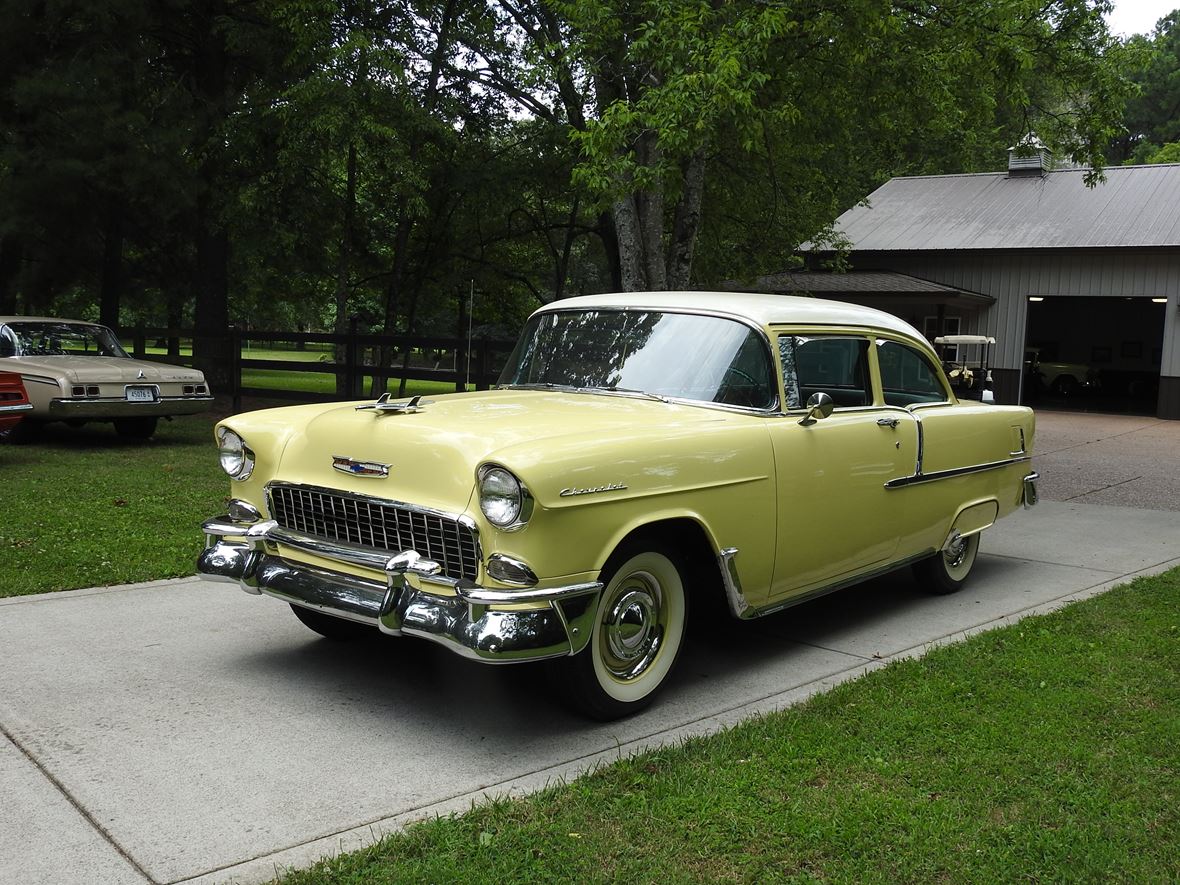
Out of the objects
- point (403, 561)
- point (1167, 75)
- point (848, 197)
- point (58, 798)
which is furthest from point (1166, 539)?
point (1167, 75)

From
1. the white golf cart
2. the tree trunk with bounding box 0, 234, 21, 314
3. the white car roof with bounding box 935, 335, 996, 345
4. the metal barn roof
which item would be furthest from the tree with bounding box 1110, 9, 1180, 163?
the tree trunk with bounding box 0, 234, 21, 314

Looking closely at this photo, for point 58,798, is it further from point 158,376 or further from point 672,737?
point 158,376

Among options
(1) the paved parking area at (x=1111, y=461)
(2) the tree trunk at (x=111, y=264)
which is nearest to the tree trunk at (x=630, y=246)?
(1) the paved parking area at (x=1111, y=461)

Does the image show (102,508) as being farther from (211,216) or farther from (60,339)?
(211,216)

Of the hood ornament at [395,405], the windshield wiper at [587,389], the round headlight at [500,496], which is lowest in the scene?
the round headlight at [500,496]

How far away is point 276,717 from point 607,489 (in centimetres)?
163

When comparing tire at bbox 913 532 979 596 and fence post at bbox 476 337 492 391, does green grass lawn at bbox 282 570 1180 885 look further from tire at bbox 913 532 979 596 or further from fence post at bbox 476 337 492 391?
fence post at bbox 476 337 492 391

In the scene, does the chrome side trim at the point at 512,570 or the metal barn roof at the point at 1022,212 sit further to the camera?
the metal barn roof at the point at 1022,212

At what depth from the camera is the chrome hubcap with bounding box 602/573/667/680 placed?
4363 millimetres

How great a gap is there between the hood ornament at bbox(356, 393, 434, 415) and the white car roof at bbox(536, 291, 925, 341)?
45.9 inches

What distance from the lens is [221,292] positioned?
1991 cm

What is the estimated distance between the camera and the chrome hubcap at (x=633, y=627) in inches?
172

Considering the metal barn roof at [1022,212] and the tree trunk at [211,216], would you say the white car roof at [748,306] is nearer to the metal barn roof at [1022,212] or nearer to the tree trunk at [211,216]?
the tree trunk at [211,216]

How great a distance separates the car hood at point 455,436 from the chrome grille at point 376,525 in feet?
0.17
